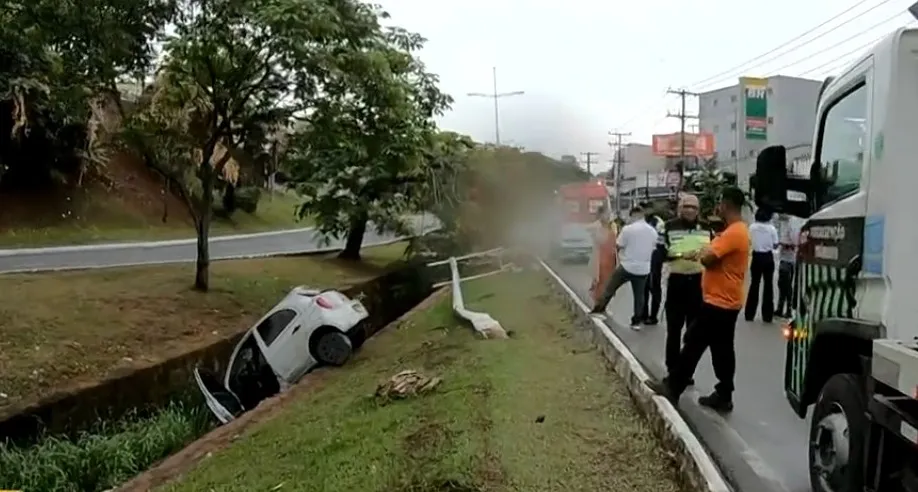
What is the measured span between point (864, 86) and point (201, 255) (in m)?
14.8

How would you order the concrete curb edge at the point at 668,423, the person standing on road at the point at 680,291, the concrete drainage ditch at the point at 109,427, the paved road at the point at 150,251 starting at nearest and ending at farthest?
the concrete curb edge at the point at 668,423 < the person standing on road at the point at 680,291 < the concrete drainage ditch at the point at 109,427 < the paved road at the point at 150,251

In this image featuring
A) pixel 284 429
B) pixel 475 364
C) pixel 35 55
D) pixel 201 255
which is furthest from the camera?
pixel 201 255

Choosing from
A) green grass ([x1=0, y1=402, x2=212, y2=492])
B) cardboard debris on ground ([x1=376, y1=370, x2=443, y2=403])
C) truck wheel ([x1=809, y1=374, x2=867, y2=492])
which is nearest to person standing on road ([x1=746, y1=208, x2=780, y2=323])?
cardboard debris on ground ([x1=376, y1=370, x2=443, y2=403])

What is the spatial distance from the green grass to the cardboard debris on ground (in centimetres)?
295

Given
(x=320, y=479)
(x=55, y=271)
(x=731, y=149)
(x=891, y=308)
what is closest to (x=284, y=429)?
(x=320, y=479)

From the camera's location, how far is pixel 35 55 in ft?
48.3

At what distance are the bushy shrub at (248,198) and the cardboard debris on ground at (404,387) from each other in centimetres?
3234

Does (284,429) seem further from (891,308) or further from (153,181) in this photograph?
(153,181)

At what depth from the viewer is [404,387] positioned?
28.4 ft

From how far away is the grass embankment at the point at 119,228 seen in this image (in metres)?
26.9

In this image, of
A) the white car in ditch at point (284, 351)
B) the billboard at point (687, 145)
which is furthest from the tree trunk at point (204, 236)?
the billboard at point (687, 145)

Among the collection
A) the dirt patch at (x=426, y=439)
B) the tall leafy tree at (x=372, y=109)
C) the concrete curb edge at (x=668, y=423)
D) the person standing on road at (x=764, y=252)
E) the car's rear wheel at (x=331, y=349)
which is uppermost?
the tall leafy tree at (x=372, y=109)

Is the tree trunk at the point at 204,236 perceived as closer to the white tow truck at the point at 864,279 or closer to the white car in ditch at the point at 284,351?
the white car in ditch at the point at 284,351

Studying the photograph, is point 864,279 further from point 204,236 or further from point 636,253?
point 204,236
